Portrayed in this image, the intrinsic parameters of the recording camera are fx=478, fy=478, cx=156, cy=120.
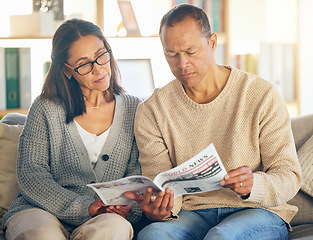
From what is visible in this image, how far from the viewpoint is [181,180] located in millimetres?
1467

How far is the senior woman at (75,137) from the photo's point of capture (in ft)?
5.83


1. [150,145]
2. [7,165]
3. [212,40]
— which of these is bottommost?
[7,165]

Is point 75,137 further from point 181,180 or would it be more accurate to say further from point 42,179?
point 181,180

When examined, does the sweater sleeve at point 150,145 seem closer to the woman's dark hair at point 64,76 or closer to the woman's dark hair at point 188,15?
the woman's dark hair at point 64,76

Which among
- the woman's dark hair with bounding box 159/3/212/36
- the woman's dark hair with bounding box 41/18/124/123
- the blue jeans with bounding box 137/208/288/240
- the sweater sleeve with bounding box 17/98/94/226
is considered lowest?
the blue jeans with bounding box 137/208/288/240

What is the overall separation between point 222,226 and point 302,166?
20.5 inches

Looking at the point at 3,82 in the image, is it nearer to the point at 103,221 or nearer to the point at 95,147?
the point at 95,147

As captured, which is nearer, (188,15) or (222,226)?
(222,226)

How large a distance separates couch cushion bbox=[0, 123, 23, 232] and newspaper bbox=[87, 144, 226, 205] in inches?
25.2

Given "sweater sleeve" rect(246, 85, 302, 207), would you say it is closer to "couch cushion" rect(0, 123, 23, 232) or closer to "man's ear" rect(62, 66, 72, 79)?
"man's ear" rect(62, 66, 72, 79)

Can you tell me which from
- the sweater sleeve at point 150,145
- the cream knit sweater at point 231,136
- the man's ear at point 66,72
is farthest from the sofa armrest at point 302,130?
the man's ear at point 66,72

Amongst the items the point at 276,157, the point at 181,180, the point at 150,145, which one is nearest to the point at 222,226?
the point at 181,180

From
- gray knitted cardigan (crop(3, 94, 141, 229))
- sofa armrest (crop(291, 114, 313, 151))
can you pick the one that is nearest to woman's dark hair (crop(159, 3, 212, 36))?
gray knitted cardigan (crop(3, 94, 141, 229))

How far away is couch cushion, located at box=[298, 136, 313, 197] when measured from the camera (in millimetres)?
1825
